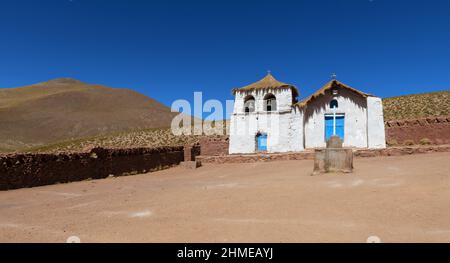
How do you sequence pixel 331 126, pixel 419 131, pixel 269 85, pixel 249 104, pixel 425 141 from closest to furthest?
pixel 425 141
pixel 419 131
pixel 331 126
pixel 269 85
pixel 249 104

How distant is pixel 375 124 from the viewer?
24953 mm

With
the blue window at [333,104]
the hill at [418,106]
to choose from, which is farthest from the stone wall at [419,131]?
the hill at [418,106]

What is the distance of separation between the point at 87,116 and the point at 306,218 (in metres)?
97.5

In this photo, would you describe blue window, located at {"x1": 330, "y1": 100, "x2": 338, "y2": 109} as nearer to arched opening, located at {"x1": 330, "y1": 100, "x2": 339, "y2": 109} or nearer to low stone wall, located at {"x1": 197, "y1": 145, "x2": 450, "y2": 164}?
arched opening, located at {"x1": 330, "y1": 100, "x2": 339, "y2": 109}

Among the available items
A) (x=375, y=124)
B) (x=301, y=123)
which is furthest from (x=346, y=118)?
(x=301, y=123)

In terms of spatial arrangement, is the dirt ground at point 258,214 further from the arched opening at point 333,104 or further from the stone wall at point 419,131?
the arched opening at point 333,104

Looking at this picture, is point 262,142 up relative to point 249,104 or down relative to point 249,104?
down

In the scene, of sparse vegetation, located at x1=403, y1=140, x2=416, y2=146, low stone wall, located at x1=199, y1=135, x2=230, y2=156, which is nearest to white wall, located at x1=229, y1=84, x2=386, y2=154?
low stone wall, located at x1=199, y1=135, x2=230, y2=156

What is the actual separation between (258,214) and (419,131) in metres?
21.2

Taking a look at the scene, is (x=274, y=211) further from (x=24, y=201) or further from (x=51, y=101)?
(x=51, y=101)

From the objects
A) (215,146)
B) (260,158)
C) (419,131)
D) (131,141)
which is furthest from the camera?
(131,141)

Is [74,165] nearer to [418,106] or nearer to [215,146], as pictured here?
[215,146]

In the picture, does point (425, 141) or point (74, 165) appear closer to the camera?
point (74, 165)
